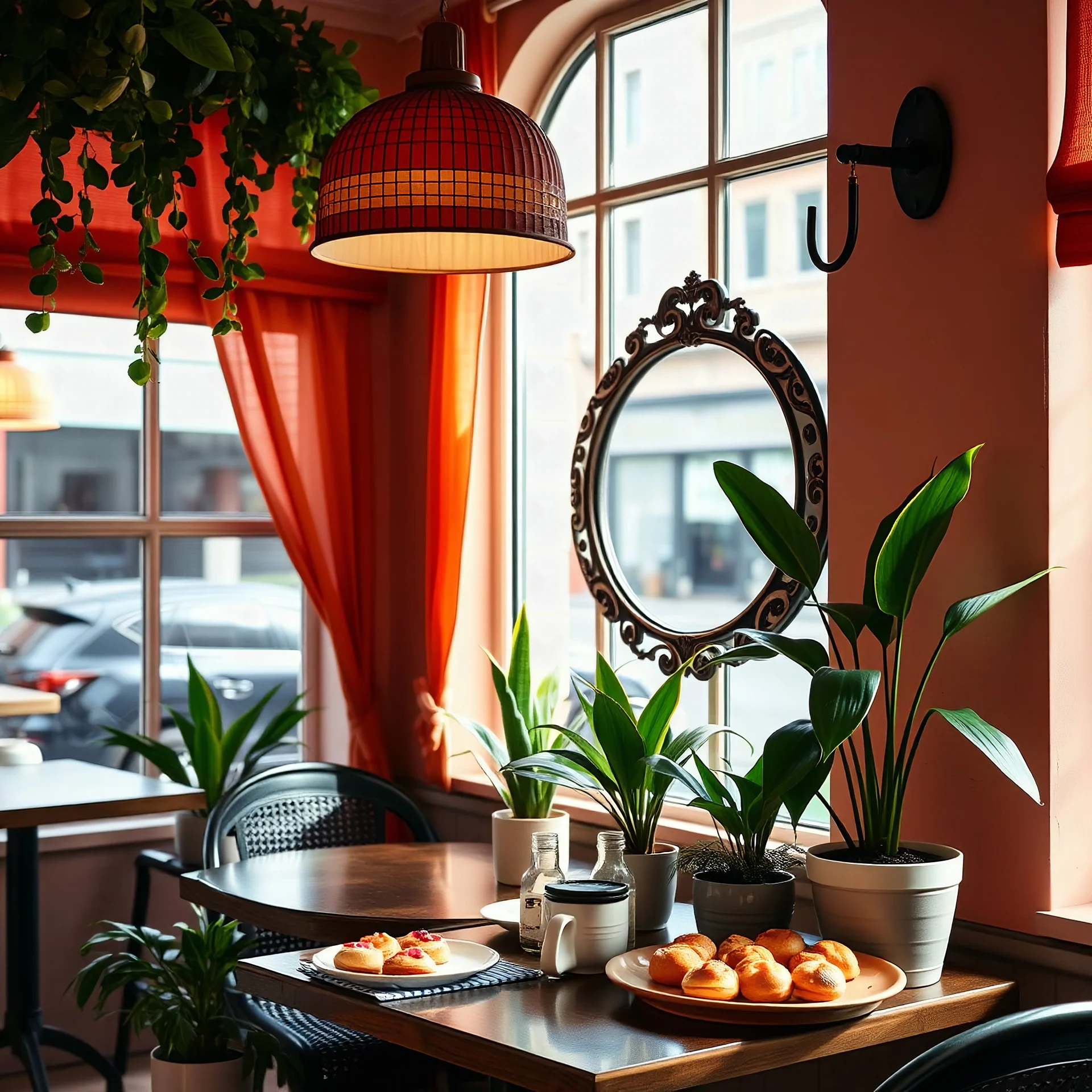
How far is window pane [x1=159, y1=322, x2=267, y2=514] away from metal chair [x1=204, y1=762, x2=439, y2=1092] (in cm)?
108

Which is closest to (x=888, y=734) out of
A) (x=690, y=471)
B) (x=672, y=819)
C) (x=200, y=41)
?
(x=672, y=819)

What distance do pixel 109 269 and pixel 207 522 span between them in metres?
0.76

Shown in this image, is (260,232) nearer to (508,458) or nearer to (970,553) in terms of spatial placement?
(508,458)

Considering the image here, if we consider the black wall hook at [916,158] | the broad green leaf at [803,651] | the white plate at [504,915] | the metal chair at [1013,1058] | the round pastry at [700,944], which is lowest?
the white plate at [504,915]

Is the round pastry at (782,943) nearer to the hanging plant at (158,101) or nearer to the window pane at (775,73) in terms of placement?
the hanging plant at (158,101)

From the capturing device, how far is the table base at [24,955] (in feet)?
10.7

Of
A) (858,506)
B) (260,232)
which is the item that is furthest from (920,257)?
(260,232)

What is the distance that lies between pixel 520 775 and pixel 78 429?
189 centimetres

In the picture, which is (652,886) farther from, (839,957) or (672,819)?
(672,819)

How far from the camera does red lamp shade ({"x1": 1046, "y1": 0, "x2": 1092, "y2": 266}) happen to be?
2.03 meters

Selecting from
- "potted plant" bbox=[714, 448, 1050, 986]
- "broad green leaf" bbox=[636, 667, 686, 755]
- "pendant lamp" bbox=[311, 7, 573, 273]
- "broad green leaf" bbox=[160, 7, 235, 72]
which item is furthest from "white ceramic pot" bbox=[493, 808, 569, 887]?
"broad green leaf" bbox=[160, 7, 235, 72]

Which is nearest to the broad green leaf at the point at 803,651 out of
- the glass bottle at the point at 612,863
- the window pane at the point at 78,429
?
the glass bottle at the point at 612,863

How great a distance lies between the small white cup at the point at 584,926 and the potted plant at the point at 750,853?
142 mm

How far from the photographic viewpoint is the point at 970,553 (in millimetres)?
2279
